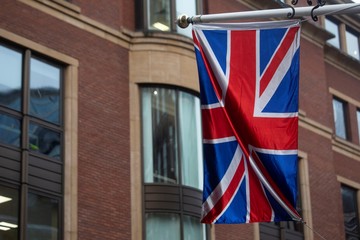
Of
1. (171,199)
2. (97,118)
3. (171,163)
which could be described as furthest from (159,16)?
(171,199)

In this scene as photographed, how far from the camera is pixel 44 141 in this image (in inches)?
853

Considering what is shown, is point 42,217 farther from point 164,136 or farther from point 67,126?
point 164,136

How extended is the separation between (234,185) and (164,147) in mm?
10654

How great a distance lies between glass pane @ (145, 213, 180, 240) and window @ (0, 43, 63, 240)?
9.12 feet

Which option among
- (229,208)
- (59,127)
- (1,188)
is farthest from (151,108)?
(229,208)

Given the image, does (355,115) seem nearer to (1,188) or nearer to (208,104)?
(1,188)

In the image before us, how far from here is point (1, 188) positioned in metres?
20.2

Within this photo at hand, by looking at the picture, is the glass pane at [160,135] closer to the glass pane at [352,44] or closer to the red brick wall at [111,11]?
the red brick wall at [111,11]

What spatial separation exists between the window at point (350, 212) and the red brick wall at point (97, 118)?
12.0 m

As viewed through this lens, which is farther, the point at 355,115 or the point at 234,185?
the point at 355,115

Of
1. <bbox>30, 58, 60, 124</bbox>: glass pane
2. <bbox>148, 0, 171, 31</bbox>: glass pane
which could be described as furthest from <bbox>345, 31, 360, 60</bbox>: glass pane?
<bbox>30, 58, 60, 124</bbox>: glass pane

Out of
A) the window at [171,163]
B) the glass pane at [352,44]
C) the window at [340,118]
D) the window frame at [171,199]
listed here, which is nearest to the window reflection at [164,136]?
the window at [171,163]

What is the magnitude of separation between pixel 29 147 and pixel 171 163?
4.25m

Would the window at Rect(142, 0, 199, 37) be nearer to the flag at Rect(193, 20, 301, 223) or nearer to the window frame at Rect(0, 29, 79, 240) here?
the window frame at Rect(0, 29, 79, 240)
